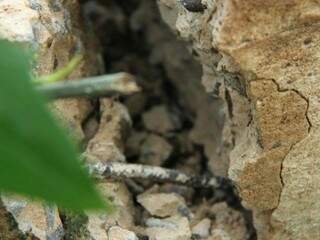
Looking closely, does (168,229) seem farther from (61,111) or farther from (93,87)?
(93,87)

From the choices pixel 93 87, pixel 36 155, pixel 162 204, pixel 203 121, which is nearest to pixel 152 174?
pixel 162 204

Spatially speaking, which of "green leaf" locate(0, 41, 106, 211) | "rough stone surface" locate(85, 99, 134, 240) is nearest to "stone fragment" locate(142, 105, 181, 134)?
"rough stone surface" locate(85, 99, 134, 240)

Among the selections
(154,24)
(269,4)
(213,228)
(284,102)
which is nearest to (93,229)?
(213,228)

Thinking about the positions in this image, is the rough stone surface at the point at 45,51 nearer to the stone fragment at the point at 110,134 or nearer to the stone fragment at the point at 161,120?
the stone fragment at the point at 110,134

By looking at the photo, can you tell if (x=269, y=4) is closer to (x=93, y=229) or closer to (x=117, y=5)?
(x=93, y=229)

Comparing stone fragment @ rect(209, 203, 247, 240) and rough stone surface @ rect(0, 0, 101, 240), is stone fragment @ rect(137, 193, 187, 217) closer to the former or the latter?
stone fragment @ rect(209, 203, 247, 240)
